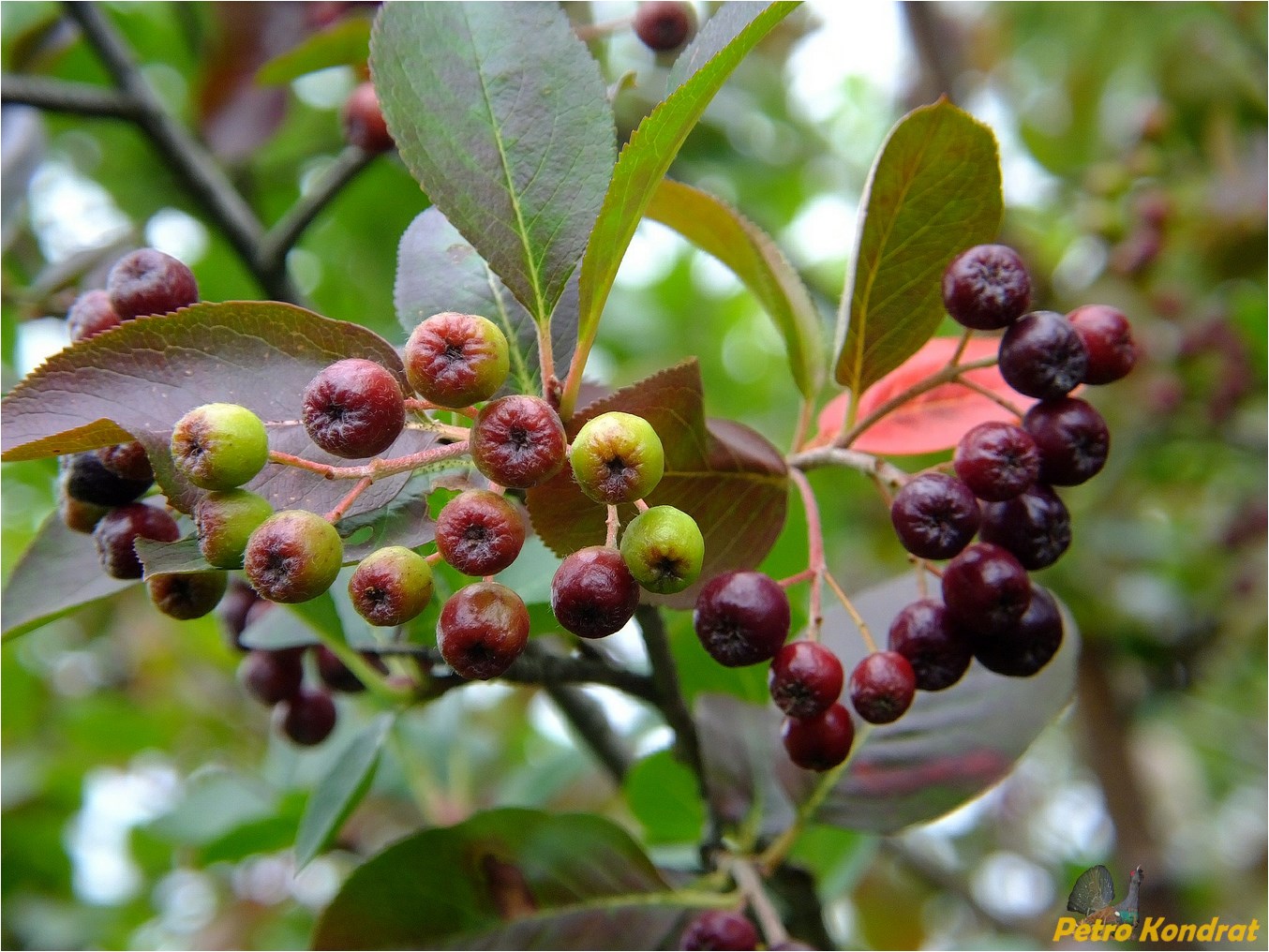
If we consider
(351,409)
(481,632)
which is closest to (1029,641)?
(481,632)

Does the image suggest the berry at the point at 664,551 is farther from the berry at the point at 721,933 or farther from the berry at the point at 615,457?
the berry at the point at 721,933

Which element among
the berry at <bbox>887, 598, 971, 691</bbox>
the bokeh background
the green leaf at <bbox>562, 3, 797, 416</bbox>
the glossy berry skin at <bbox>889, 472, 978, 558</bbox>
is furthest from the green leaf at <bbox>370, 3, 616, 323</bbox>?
the bokeh background

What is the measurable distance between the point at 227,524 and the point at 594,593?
295mm

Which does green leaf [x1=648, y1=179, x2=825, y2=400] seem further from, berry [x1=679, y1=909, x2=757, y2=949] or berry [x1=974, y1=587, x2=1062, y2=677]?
berry [x1=679, y1=909, x2=757, y2=949]

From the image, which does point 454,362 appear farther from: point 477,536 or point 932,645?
point 932,645

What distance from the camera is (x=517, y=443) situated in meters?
0.86

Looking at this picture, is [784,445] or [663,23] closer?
[663,23]

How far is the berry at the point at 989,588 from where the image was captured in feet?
3.41

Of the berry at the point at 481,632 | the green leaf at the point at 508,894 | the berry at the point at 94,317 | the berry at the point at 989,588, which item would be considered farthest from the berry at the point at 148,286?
the berry at the point at 989,588

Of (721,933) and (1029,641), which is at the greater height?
(1029,641)

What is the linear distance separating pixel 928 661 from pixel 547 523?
414 mm

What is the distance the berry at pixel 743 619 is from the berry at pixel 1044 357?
311 millimetres

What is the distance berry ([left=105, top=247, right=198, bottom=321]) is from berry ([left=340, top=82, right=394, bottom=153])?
80cm

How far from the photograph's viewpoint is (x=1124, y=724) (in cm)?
333
